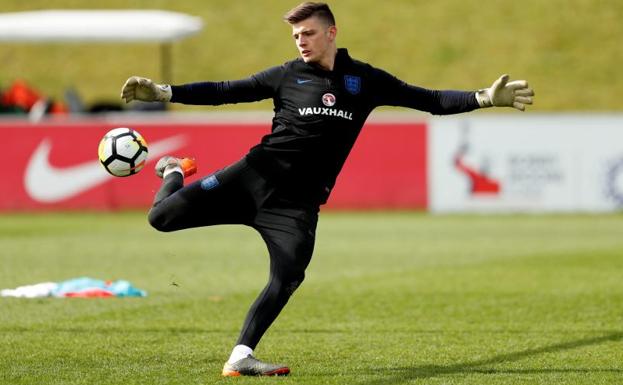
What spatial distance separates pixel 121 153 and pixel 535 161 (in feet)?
54.3

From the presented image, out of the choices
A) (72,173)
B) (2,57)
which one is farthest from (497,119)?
(2,57)

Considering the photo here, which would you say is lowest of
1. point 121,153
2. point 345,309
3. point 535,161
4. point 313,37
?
point 345,309

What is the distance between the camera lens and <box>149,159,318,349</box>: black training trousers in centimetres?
837

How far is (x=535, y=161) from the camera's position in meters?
24.8

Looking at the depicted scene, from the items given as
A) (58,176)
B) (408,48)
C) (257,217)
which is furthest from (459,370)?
(408,48)

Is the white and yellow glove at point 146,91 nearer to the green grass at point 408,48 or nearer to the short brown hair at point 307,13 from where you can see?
the short brown hair at point 307,13

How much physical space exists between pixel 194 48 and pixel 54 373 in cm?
3801

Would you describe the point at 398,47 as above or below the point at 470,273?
above

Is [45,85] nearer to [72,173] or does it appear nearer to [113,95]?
[113,95]

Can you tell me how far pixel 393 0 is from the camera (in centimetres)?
4681

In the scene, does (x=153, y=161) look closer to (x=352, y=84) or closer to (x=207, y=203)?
(x=207, y=203)

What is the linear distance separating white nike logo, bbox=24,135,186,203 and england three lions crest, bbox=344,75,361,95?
16.9m

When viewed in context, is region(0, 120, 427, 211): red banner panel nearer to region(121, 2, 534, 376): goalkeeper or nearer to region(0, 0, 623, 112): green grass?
region(0, 0, 623, 112): green grass

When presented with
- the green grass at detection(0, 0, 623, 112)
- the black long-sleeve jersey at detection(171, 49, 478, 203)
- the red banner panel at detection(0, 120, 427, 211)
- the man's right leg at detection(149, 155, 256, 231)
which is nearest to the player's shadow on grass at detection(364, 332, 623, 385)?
the black long-sleeve jersey at detection(171, 49, 478, 203)
